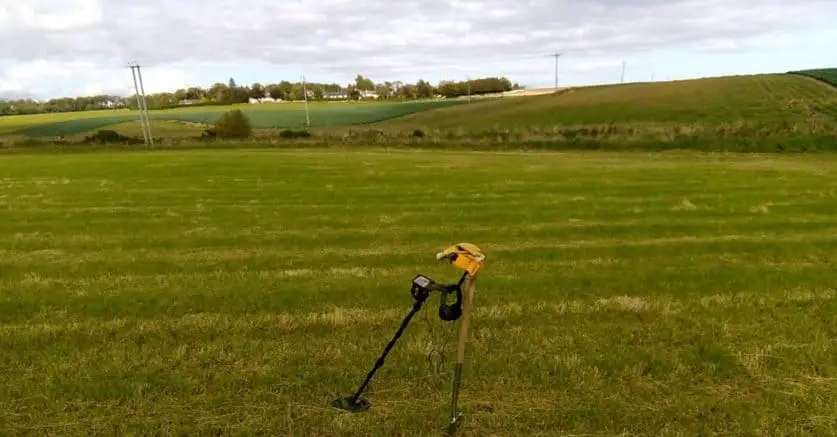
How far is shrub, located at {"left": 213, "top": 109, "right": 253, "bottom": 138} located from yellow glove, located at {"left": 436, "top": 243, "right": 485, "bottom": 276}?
7757 centimetres

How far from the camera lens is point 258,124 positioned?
101 m

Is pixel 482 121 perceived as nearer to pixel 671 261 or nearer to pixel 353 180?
pixel 353 180

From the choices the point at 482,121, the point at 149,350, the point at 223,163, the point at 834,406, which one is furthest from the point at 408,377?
the point at 482,121

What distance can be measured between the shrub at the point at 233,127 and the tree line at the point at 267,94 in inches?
2910

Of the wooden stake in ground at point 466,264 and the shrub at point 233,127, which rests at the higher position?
the wooden stake in ground at point 466,264

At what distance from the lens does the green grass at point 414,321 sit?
5.90m

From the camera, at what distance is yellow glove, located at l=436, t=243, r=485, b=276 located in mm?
5008

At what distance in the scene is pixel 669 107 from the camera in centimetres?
6956

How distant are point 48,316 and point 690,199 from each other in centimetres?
1901

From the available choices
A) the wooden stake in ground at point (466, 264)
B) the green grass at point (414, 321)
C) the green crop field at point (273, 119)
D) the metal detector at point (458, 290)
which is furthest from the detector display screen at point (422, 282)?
the green crop field at point (273, 119)

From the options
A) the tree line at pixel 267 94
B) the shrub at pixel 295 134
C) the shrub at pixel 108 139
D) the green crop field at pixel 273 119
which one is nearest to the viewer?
the shrub at pixel 295 134

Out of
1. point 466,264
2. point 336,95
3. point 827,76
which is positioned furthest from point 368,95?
point 466,264

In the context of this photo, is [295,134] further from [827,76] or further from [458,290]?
[827,76]

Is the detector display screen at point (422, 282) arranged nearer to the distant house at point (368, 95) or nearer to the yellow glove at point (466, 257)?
the yellow glove at point (466, 257)
